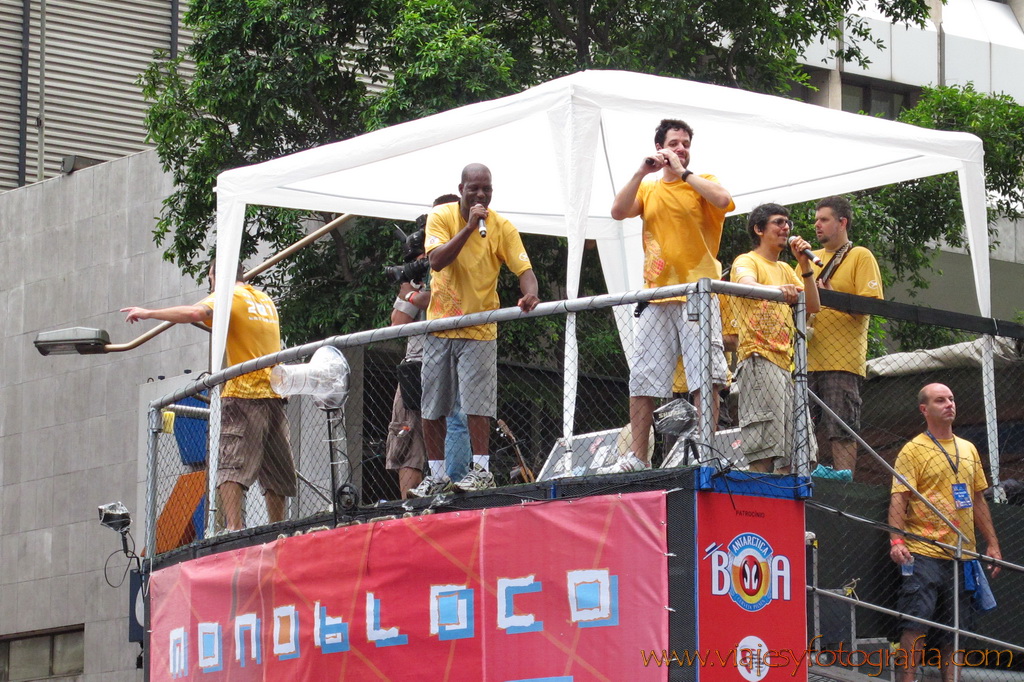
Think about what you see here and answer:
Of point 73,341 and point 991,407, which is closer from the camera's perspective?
point 991,407

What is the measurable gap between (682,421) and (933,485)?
6.97 ft

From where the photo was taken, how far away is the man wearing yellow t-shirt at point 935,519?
1007cm

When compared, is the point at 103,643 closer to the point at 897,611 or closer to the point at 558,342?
the point at 558,342

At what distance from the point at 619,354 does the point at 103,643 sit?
8.63 meters

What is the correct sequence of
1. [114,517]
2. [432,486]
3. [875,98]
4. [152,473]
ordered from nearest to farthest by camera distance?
[432,486]
[152,473]
[114,517]
[875,98]

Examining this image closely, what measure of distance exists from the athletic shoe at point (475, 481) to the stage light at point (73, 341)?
596 centimetres

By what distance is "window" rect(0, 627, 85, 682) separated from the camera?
67.8ft

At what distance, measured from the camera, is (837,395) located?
10.3 metres

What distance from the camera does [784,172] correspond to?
496 inches

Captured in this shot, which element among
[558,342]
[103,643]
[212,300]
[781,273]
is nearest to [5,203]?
[103,643]

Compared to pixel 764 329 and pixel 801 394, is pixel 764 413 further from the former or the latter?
pixel 764 329

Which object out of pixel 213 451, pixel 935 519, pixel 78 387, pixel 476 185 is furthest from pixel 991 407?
pixel 78 387

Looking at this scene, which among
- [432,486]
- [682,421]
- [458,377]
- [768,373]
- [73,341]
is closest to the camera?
[682,421]

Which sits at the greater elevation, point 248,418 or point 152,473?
point 248,418
